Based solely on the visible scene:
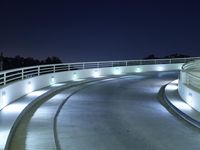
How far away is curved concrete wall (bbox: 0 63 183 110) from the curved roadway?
142 cm

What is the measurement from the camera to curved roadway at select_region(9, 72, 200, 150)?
1007cm

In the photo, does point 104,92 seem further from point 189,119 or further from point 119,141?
point 119,141

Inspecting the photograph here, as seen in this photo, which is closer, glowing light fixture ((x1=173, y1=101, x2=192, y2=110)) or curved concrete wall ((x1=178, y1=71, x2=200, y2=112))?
curved concrete wall ((x1=178, y1=71, x2=200, y2=112))

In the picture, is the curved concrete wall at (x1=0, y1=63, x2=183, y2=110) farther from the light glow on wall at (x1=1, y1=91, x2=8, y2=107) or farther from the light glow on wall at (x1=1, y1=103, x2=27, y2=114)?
the light glow on wall at (x1=1, y1=103, x2=27, y2=114)

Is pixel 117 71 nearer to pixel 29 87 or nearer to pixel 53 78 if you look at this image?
pixel 53 78

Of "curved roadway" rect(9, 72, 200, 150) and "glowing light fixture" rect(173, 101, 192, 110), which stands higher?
"glowing light fixture" rect(173, 101, 192, 110)

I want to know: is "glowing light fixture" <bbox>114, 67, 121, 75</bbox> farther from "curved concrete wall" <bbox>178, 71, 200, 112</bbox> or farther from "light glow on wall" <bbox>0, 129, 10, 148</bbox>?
"light glow on wall" <bbox>0, 129, 10, 148</bbox>

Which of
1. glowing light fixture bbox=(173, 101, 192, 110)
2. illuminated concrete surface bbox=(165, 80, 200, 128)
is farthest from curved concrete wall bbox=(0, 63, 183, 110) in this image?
glowing light fixture bbox=(173, 101, 192, 110)

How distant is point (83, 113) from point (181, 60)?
42912mm

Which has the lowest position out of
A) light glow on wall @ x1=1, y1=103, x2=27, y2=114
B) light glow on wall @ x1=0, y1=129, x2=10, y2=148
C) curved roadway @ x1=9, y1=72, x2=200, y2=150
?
curved roadway @ x1=9, y1=72, x2=200, y2=150

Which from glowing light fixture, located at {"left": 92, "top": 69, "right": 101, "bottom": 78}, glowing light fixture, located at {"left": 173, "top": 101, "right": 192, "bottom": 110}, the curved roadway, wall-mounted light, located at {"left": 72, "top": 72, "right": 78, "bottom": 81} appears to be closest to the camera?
the curved roadway

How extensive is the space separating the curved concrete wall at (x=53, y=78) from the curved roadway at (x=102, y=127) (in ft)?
4.66

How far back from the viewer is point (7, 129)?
10789 millimetres

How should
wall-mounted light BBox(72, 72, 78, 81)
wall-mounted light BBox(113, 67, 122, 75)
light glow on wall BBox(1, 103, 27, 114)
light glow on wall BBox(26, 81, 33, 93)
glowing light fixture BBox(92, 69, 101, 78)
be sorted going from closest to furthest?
light glow on wall BBox(1, 103, 27, 114)
light glow on wall BBox(26, 81, 33, 93)
wall-mounted light BBox(72, 72, 78, 81)
glowing light fixture BBox(92, 69, 101, 78)
wall-mounted light BBox(113, 67, 122, 75)
